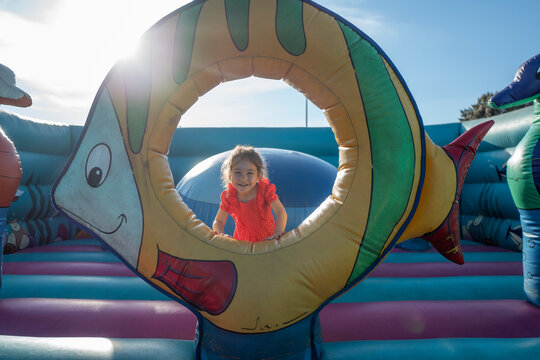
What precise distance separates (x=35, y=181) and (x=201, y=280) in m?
2.78

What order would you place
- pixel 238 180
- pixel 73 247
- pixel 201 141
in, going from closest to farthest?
pixel 238 180
pixel 73 247
pixel 201 141

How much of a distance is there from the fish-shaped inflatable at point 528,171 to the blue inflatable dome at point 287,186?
3.22 ft

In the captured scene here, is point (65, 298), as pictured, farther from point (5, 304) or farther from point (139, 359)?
point (139, 359)

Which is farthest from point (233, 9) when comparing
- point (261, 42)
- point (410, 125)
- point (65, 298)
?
point (65, 298)

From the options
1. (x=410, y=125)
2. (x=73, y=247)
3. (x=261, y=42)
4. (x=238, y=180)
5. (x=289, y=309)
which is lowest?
(x=73, y=247)

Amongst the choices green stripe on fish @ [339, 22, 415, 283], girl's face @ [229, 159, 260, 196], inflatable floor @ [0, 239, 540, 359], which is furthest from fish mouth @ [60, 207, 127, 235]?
green stripe on fish @ [339, 22, 415, 283]

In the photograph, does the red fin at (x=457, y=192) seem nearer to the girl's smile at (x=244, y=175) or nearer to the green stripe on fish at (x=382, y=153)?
the green stripe on fish at (x=382, y=153)

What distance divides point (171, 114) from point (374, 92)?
2.01ft

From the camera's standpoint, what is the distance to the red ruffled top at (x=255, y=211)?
1.66 meters

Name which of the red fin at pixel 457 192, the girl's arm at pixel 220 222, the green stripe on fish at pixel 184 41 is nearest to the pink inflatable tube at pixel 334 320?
the red fin at pixel 457 192

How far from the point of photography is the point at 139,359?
107 centimetres

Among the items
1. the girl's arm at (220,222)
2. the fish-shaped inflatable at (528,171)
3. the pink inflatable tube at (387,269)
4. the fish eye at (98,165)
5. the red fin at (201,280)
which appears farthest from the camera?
the pink inflatable tube at (387,269)

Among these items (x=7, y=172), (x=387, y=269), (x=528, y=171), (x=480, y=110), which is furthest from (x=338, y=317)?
(x=480, y=110)

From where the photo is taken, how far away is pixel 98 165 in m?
1.08
